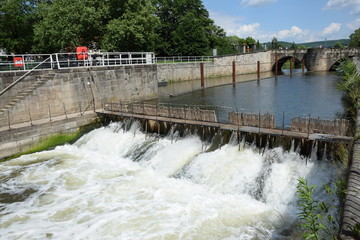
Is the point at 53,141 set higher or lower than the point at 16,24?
lower

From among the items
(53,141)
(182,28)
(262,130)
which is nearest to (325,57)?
(182,28)

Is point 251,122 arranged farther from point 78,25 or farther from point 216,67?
point 216,67

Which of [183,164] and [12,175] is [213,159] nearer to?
[183,164]

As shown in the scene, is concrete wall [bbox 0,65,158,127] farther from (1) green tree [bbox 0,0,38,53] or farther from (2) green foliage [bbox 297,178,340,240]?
(1) green tree [bbox 0,0,38,53]

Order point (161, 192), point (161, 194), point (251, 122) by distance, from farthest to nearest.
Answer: point (251, 122) → point (161, 192) → point (161, 194)

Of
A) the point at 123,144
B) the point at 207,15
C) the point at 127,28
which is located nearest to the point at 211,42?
the point at 207,15

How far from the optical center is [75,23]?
102 feet

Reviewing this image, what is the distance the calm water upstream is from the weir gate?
61 cm

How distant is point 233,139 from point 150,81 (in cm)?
1709

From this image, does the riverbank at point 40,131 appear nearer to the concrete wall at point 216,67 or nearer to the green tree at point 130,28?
the green tree at point 130,28

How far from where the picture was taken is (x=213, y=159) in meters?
13.6

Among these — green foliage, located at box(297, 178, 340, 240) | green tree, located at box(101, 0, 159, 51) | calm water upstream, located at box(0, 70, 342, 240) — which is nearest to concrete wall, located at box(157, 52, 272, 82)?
green tree, located at box(101, 0, 159, 51)

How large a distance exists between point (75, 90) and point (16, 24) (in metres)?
25.4

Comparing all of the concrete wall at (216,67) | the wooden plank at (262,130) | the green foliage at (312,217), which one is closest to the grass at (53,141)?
the wooden plank at (262,130)
